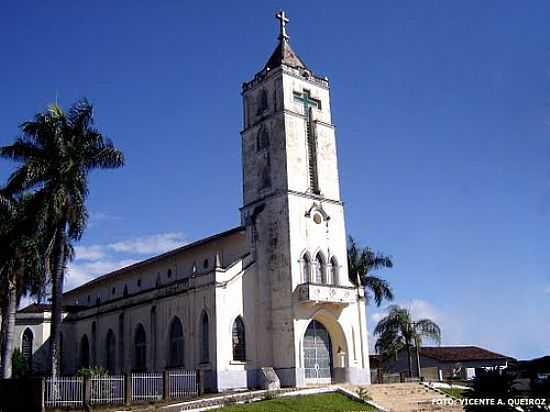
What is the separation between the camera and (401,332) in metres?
49.7

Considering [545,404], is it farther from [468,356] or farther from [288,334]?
[468,356]

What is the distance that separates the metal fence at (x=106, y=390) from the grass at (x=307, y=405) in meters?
4.88

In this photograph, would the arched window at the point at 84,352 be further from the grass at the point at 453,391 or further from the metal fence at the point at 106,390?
the grass at the point at 453,391

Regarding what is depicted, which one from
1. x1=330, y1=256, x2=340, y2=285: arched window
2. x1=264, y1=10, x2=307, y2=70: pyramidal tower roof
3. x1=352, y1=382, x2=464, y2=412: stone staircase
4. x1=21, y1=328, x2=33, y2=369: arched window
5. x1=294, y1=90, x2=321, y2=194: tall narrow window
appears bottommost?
x1=352, y1=382, x2=464, y2=412: stone staircase

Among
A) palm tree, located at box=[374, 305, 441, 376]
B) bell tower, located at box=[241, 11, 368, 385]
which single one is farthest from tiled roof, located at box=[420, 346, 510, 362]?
bell tower, located at box=[241, 11, 368, 385]

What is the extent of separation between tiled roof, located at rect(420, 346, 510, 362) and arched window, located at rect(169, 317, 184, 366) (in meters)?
29.0

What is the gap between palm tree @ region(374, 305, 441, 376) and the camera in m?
49.2

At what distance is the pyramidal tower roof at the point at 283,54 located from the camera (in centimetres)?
4425

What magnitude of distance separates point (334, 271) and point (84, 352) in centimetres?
2179

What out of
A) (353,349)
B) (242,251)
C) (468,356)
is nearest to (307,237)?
(242,251)

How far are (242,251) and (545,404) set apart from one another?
27.8 metres

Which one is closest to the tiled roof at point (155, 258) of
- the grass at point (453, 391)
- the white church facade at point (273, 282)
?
the white church facade at point (273, 282)

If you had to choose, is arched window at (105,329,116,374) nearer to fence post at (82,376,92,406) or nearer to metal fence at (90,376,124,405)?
metal fence at (90,376,124,405)

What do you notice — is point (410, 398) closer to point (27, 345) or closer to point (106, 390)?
point (106, 390)
